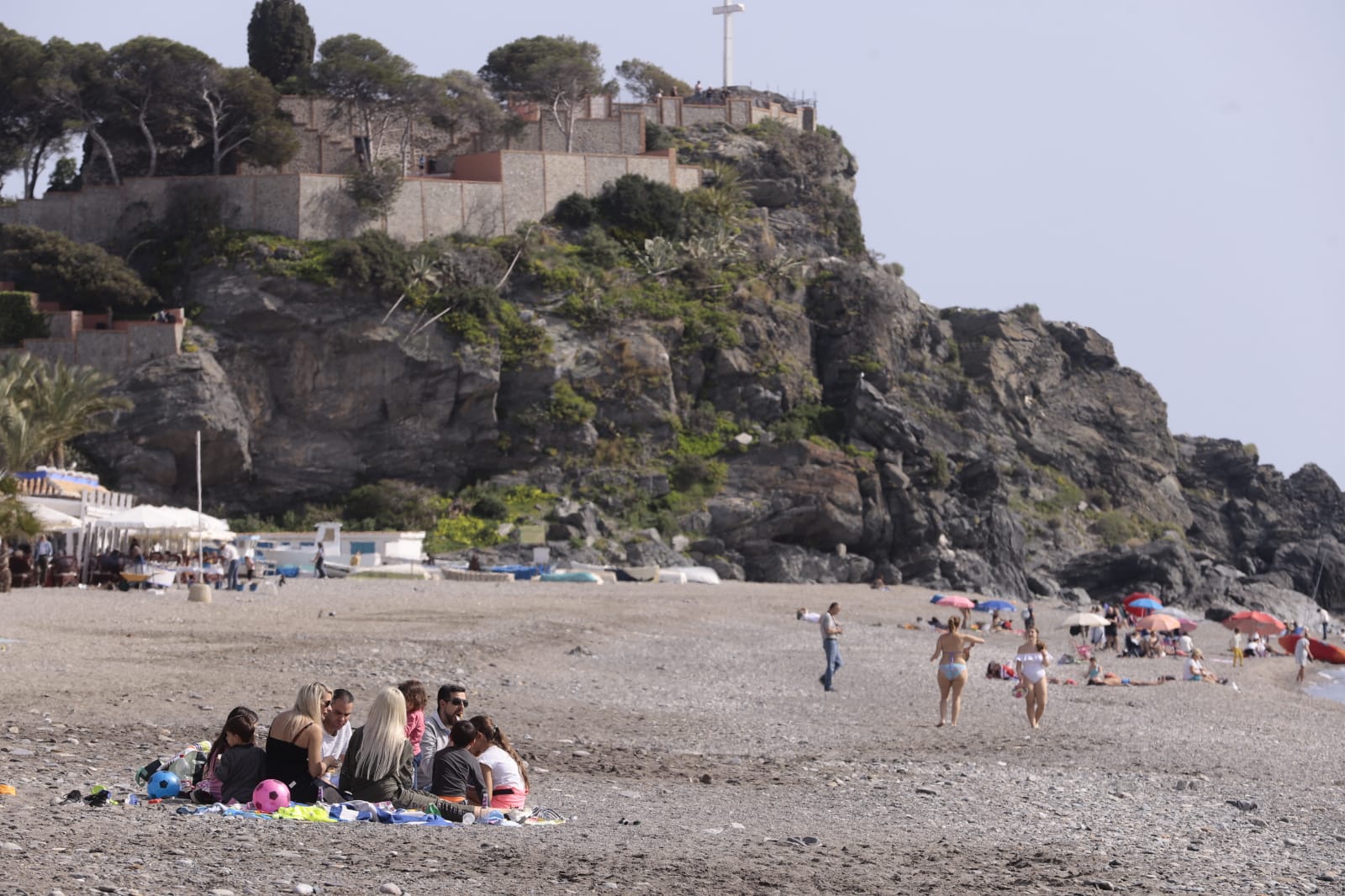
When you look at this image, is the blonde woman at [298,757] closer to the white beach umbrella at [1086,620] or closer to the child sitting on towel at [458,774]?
the child sitting on towel at [458,774]

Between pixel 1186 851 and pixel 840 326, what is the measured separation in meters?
40.5

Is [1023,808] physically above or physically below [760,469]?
below

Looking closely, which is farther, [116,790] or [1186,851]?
[1186,851]

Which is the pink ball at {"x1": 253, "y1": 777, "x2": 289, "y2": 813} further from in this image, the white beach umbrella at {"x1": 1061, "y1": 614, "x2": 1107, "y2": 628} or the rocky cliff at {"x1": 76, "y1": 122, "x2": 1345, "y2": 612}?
the rocky cliff at {"x1": 76, "y1": 122, "x2": 1345, "y2": 612}

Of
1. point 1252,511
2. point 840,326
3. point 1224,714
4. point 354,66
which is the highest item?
point 354,66

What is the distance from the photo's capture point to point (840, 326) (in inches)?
1959

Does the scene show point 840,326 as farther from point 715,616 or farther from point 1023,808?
point 1023,808

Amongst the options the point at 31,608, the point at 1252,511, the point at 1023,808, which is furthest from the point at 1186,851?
the point at 1252,511

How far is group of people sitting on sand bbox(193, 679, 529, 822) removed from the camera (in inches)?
348

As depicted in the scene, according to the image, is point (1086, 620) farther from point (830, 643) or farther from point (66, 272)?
point (66, 272)

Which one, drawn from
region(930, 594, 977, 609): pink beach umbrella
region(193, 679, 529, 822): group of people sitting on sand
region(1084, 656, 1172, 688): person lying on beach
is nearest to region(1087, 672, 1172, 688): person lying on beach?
region(1084, 656, 1172, 688): person lying on beach

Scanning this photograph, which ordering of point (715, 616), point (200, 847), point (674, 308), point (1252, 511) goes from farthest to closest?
1. point (1252, 511)
2. point (674, 308)
3. point (715, 616)
4. point (200, 847)

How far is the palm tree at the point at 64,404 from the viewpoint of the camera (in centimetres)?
3481

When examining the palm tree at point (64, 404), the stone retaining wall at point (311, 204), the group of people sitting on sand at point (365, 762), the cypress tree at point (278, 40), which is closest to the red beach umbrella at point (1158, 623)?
the group of people sitting on sand at point (365, 762)
